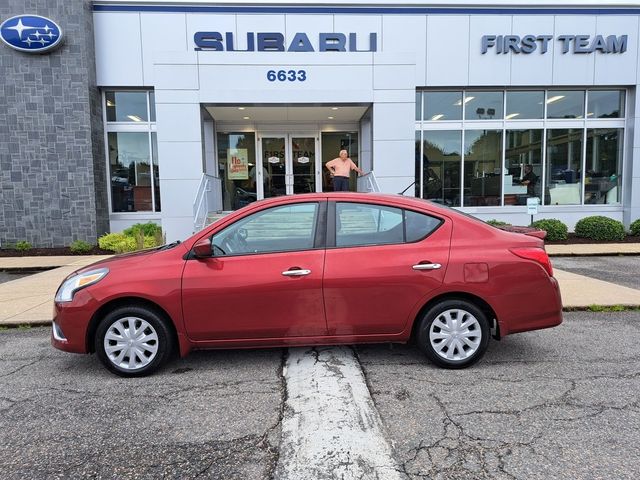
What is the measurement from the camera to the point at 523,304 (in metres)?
4.05

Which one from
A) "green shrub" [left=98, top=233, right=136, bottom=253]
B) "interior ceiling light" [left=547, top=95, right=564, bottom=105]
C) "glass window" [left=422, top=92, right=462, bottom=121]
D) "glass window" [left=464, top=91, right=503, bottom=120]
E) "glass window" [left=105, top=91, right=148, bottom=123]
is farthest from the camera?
"interior ceiling light" [left=547, top=95, right=564, bottom=105]

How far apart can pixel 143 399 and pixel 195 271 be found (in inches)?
43.2

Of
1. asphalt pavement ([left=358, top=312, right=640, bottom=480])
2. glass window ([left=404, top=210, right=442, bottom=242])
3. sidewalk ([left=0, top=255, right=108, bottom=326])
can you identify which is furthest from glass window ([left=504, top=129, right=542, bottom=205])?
sidewalk ([left=0, top=255, right=108, bottom=326])

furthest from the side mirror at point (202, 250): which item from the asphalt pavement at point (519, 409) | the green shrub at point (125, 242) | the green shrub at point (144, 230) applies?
the green shrub at point (144, 230)

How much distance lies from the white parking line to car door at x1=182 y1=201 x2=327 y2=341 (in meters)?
0.43

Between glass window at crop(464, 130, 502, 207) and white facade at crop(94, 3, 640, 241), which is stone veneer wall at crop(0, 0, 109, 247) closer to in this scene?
white facade at crop(94, 3, 640, 241)

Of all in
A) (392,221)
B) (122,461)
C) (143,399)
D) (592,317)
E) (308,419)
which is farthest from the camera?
(592,317)

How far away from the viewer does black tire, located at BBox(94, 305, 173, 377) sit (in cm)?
393

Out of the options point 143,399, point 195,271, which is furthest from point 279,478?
point 195,271

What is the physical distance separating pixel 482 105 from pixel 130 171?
11.1m

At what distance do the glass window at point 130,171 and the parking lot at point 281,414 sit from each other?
9700 millimetres

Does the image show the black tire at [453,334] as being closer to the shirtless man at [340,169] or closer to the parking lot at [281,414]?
the parking lot at [281,414]

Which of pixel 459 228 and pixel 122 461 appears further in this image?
pixel 459 228

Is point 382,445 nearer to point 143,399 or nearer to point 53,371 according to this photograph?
point 143,399
